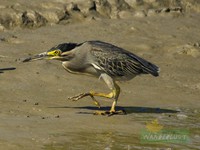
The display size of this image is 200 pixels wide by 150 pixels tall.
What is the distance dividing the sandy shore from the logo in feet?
0.38

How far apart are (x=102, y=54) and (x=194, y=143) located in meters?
2.59

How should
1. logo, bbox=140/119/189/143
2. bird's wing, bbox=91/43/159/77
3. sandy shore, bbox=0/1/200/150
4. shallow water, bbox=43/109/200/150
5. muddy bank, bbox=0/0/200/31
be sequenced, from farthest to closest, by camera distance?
muddy bank, bbox=0/0/200/31, bird's wing, bbox=91/43/159/77, logo, bbox=140/119/189/143, sandy shore, bbox=0/1/200/150, shallow water, bbox=43/109/200/150

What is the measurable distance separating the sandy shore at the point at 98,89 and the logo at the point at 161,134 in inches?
4.6

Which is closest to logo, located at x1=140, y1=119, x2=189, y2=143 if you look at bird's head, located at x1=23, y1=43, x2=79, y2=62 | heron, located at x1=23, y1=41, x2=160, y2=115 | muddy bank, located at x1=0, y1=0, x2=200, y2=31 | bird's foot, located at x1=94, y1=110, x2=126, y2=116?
bird's foot, located at x1=94, y1=110, x2=126, y2=116

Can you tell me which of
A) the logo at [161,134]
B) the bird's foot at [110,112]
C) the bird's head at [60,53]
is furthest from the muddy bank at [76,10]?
the logo at [161,134]

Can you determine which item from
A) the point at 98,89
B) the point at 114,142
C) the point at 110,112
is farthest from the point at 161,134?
the point at 98,89

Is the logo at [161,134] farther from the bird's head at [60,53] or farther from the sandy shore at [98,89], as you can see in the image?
the bird's head at [60,53]

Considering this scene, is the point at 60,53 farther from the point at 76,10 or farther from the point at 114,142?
the point at 76,10

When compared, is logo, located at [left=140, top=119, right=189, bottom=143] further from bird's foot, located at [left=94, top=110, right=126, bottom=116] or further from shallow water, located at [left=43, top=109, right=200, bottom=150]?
bird's foot, located at [left=94, top=110, right=126, bottom=116]

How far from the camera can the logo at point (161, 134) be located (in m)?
9.62

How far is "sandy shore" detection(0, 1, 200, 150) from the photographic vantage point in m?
9.47

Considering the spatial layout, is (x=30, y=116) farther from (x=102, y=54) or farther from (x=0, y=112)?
(x=102, y=54)

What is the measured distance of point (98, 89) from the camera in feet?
44.8

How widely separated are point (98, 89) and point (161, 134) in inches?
147
